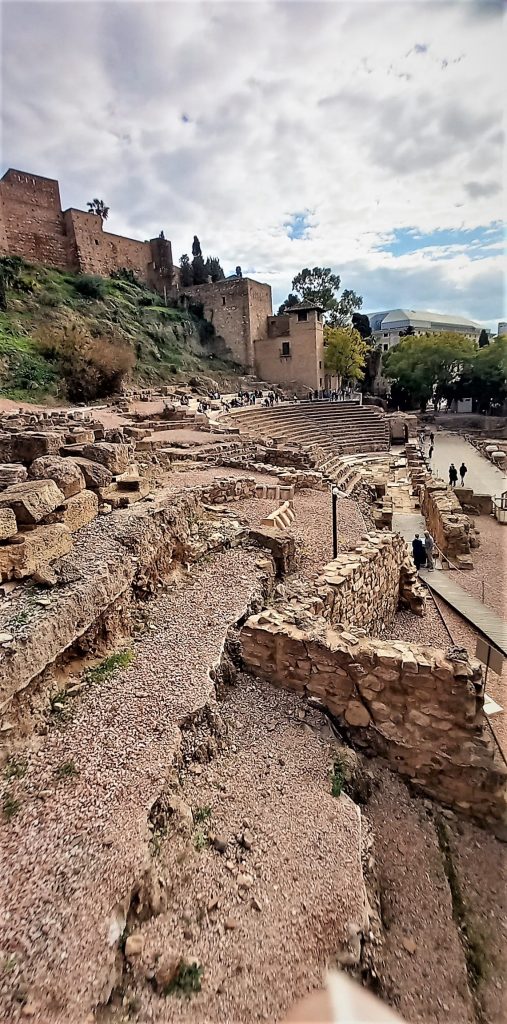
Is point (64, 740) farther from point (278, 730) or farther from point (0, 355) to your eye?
point (0, 355)

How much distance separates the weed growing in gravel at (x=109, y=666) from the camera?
4.42 metres

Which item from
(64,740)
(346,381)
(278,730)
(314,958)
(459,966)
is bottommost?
(459,966)

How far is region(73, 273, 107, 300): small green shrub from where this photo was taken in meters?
36.3

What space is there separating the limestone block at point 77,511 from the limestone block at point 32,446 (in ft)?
9.69

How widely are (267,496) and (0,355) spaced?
65.3 feet

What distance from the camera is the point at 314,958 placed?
9.13 ft

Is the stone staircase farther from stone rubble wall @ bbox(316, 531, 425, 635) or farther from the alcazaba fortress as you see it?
stone rubble wall @ bbox(316, 531, 425, 635)

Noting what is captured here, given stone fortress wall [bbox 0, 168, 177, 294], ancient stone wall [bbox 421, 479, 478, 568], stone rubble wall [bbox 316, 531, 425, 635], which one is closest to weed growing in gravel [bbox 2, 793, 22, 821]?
stone rubble wall [bbox 316, 531, 425, 635]

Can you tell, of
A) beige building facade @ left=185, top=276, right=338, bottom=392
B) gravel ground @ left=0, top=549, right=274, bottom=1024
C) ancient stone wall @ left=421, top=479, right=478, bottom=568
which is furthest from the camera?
beige building facade @ left=185, top=276, right=338, bottom=392

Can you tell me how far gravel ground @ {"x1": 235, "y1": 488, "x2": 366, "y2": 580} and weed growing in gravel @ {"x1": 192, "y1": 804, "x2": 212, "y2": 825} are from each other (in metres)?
3.84

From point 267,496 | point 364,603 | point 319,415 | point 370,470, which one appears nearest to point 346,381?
point 319,415

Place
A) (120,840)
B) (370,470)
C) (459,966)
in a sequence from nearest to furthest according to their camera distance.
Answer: (120,840) < (459,966) < (370,470)

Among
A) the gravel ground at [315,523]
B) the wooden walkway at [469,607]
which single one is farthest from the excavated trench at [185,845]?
the wooden walkway at [469,607]

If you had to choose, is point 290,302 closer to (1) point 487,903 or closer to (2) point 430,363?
(2) point 430,363
